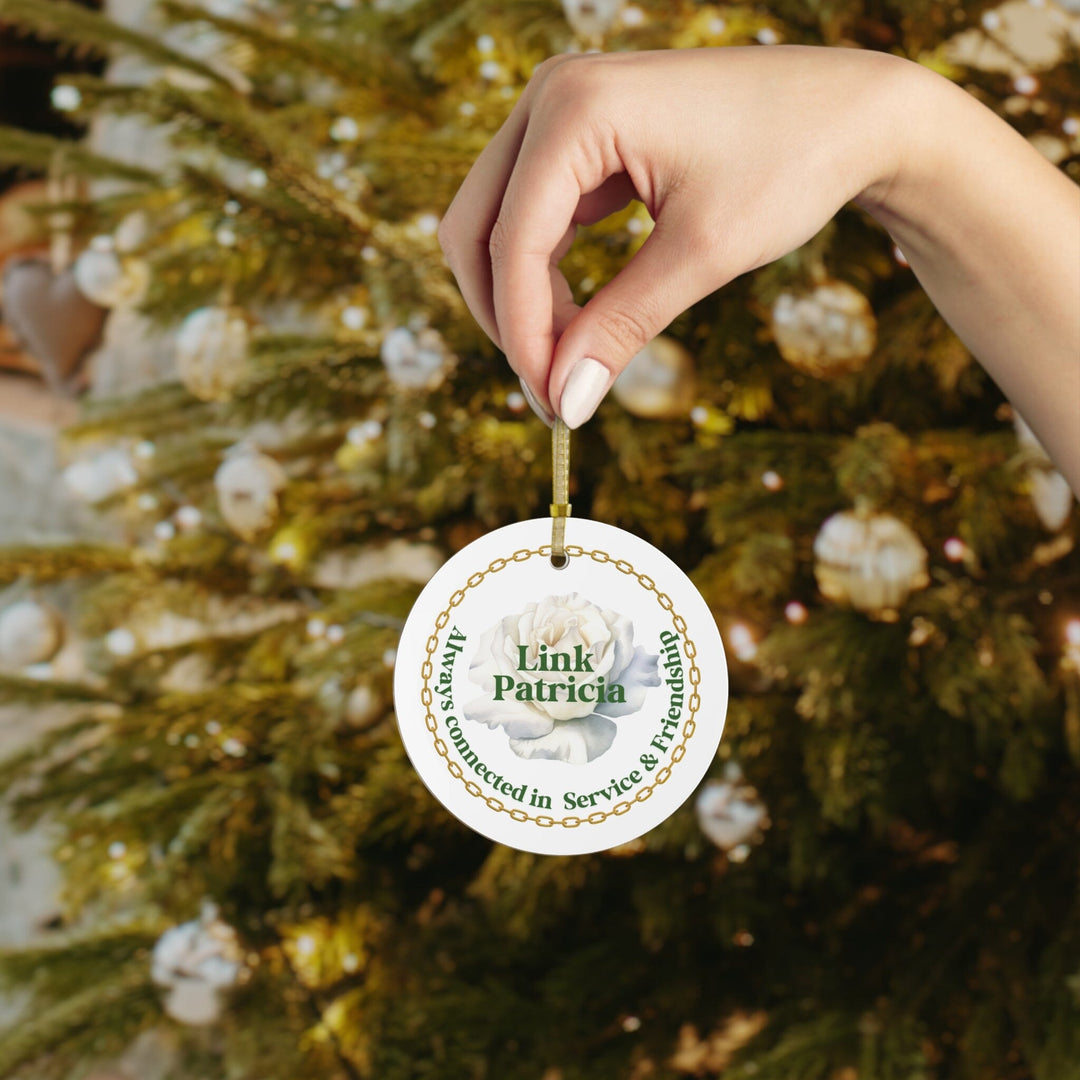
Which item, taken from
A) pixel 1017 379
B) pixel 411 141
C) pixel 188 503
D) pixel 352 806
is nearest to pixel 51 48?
pixel 188 503

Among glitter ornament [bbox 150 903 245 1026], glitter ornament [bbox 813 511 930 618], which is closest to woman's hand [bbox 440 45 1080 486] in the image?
glitter ornament [bbox 813 511 930 618]

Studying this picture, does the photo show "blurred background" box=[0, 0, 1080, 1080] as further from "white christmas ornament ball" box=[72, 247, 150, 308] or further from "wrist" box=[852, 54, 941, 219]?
"wrist" box=[852, 54, 941, 219]

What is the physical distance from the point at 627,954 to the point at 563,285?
62 centimetres

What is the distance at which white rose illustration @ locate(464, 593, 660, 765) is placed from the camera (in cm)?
44

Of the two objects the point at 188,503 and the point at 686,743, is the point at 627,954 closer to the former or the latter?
the point at 686,743

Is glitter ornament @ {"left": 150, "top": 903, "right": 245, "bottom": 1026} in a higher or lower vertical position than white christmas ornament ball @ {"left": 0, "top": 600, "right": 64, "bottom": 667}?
higher

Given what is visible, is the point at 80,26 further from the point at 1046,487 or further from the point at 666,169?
the point at 1046,487

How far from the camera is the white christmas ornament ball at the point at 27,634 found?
116 cm

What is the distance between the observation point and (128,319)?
1.87 metres

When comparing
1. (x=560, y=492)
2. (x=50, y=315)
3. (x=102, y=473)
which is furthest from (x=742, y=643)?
(x=50, y=315)

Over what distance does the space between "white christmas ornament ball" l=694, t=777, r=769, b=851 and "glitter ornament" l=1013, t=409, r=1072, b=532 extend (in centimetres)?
30

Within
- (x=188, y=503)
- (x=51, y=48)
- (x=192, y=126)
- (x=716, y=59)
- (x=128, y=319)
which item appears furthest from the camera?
(x=51, y=48)

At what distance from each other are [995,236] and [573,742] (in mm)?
298

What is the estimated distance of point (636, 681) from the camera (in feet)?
1.47
